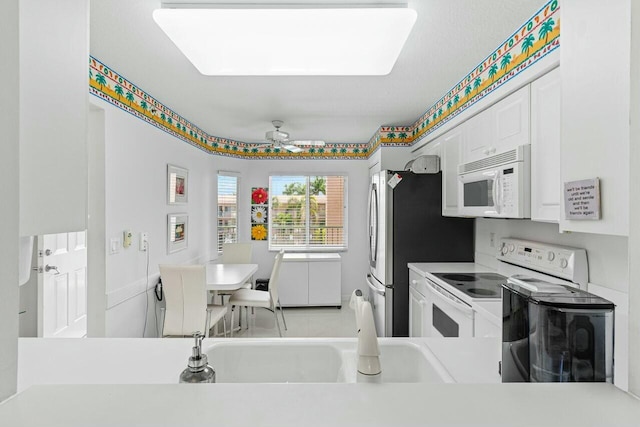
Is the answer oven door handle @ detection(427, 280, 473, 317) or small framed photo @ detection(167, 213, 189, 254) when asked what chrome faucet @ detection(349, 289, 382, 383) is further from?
small framed photo @ detection(167, 213, 189, 254)

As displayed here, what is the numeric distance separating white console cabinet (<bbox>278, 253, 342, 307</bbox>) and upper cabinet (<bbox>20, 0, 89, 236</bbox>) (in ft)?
12.4

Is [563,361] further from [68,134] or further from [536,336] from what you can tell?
[68,134]

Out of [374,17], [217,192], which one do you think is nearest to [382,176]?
[374,17]

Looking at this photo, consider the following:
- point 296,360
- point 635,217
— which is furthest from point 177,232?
point 635,217

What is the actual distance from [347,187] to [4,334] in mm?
4533

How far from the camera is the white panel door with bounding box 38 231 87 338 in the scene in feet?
8.48

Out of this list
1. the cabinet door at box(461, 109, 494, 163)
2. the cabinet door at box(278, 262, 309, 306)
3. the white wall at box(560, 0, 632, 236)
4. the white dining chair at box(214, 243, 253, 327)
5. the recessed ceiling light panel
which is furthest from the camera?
the cabinet door at box(278, 262, 309, 306)

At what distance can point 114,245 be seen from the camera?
241 centimetres

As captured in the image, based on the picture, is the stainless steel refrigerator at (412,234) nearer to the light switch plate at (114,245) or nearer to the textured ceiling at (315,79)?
the textured ceiling at (315,79)

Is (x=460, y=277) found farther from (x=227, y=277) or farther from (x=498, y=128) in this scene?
(x=227, y=277)

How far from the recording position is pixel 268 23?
150 centimetres

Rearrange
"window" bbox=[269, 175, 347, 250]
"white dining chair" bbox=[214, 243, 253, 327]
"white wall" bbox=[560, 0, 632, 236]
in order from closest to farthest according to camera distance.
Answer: "white wall" bbox=[560, 0, 632, 236], "white dining chair" bbox=[214, 243, 253, 327], "window" bbox=[269, 175, 347, 250]

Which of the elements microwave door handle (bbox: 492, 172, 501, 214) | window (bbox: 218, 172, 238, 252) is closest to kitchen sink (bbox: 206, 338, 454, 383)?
microwave door handle (bbox: 492, 172, 501, 214)

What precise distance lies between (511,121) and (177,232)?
3.20 m
